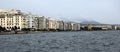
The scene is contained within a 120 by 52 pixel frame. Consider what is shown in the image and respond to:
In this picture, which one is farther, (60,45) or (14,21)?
(14,21)

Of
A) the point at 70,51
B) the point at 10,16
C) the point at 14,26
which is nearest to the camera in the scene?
the point at 70,51

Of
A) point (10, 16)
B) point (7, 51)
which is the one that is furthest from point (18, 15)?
point (7, 51)

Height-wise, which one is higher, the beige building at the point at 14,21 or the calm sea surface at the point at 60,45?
the beige building at the point at 14,21

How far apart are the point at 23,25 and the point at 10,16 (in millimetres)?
14434

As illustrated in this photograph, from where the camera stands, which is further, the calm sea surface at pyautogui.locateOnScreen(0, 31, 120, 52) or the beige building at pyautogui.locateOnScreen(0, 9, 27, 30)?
→ the beige building at pyautogui.locateOnScreen(0, 9, 27, 30)

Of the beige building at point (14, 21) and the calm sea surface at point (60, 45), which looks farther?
the beige building at point (14, 21)

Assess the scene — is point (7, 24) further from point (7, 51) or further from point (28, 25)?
point (7, 51)

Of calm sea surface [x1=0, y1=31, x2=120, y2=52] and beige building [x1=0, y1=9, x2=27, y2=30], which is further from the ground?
beige building [x1=0, y1=9, x2=27, y2=30]

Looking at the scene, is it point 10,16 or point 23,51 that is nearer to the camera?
point 23,51

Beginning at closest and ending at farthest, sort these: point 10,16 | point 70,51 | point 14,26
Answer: point 70,51 → point 14,26 → point 10,16

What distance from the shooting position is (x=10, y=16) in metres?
198

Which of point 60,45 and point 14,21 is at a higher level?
point 14,21

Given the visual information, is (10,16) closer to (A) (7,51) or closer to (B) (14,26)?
(B) (14,26)

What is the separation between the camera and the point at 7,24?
191 m
